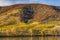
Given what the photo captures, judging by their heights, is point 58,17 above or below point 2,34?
above

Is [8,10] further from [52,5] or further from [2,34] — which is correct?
[52,5]

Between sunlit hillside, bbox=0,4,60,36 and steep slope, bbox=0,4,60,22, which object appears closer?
sunlit hillside, bbox=0,4,60,36

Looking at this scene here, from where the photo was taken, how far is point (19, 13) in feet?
127

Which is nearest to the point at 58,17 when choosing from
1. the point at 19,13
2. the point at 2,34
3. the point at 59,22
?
the point at 59,22

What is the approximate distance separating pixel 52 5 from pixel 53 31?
14.0 feet

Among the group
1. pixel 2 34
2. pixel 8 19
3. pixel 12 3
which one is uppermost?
pixel 12 3

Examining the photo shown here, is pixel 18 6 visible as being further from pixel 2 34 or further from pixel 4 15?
pixel 2 34

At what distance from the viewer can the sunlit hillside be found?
125 feet

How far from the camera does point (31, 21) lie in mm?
38375

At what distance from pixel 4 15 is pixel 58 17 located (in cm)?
852

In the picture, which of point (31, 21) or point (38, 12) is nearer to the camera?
point (31, 21)

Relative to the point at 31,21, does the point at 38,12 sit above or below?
above

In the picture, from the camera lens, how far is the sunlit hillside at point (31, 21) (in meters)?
38.1

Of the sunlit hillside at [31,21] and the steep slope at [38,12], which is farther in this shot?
the steep slope at [38,12]
